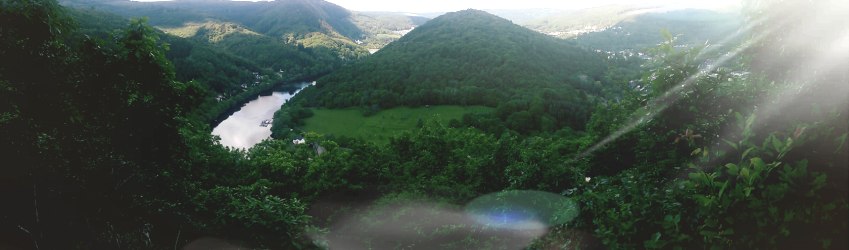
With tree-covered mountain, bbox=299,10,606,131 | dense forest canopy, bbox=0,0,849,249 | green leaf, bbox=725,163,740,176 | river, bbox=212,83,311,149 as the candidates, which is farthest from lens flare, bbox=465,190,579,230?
tree-covered mountain, bbox=299,10,606,131

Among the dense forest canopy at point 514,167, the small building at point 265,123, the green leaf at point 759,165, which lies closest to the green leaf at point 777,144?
the dense forest canopy at point 514,167

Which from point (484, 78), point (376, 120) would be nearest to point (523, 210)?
point (376, 120)

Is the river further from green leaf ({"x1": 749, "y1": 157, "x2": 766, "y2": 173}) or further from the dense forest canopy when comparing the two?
green leaf ({"x1": 749, "y1": 157, "x2": 766, "y2": 173})

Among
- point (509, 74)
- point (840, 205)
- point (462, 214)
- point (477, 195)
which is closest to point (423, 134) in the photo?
point (477, 195)

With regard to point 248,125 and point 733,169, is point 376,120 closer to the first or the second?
point 248,125

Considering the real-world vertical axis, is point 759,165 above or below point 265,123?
above

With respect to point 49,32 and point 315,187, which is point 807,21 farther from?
point 315,187

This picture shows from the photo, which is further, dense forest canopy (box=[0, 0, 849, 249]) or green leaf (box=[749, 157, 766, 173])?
dense forest canopy (box=[0, 0, 849, 249])
